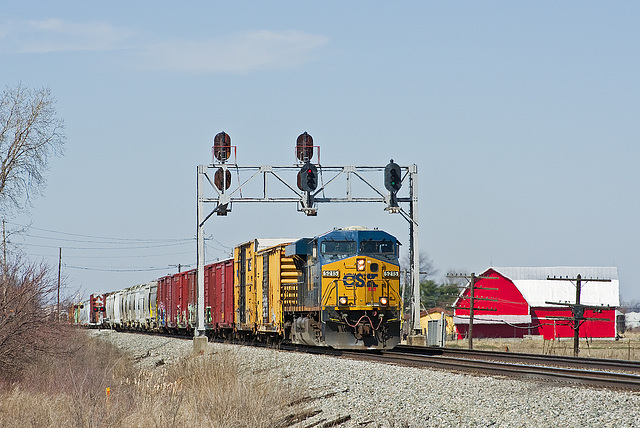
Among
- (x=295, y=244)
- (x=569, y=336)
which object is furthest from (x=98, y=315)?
(x=295, y=244)

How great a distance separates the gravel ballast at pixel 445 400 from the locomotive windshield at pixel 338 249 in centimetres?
538

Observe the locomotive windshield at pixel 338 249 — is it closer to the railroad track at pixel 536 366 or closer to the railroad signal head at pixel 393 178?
the railroad track at pixel 536 366

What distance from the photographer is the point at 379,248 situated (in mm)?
22438

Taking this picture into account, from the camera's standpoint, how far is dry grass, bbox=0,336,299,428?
40.8 feet

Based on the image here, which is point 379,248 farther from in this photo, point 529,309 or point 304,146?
point 529,309

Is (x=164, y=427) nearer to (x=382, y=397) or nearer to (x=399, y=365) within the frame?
(x=382, y=397)

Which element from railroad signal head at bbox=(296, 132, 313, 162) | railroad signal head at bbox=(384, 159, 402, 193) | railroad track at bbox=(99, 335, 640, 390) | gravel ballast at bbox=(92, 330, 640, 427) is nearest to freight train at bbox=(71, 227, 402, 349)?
railroad track at bbox=(99, 335, 640, 390)

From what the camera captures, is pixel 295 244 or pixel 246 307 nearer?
pixel 295 244

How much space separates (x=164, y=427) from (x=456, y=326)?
173 ft

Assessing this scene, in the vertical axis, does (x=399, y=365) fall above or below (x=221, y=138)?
below

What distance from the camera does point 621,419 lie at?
31.7 ft

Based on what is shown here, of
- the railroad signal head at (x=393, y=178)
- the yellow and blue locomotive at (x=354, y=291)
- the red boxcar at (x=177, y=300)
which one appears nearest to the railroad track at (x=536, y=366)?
the yellow and blue locomotive at (x=354, y=291)

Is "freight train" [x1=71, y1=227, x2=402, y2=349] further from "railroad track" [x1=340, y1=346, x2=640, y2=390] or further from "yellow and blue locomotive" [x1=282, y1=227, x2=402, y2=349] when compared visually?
A: "railroad track" [x1=340, y1=346, x2=640, y2=390]

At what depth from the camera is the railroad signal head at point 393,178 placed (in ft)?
86.2
